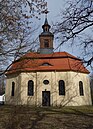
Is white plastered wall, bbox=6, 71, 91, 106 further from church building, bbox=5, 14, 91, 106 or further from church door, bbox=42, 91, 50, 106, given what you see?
church door, bbox=42, 91, 50, 106

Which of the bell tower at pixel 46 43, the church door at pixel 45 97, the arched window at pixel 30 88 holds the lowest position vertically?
the church door at pixel 45 97

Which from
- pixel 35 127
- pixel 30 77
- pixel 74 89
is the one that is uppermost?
pixel 30 77

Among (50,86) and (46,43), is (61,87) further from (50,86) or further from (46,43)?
(46,43)

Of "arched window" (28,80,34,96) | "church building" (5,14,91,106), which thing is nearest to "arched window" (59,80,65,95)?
"church building" (5,14,91,106)

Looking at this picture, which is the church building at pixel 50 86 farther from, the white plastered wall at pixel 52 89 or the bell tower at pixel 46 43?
the bell tower at pixel 46 43

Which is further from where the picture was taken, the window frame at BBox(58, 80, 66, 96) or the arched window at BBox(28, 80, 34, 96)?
the arched window at BBox(28, 80, 34, 96)

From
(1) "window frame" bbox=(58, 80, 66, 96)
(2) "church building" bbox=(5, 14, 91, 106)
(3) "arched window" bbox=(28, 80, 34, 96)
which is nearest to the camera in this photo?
(2) "church building" bbox=(5, 14, 91, 106)

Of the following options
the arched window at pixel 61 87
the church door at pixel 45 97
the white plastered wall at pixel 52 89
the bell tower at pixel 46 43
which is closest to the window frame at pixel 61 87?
the arched window at pixel 61 87

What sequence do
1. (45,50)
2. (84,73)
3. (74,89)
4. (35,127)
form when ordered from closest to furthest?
(35,127), (74,89), (84,73), (45,50)

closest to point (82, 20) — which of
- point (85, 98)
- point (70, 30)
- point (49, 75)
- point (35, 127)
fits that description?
point (70, 30)

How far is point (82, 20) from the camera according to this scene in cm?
989

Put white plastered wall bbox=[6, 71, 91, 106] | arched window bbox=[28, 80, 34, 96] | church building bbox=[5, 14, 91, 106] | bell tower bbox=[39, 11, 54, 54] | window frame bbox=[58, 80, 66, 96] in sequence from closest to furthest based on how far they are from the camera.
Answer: white plastered wall bbox=[6, 71, 91, 106] < church building bbox=[5, 14, 91, 106] < window frame bbox=[58, 80, 66, 96] < arched window bbox=[28, 80, 34, 96] < bell tower bbox=[39, 11, 54, 54]

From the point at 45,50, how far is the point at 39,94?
7.45 meters

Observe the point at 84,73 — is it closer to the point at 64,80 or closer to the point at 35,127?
the point at 64,80
